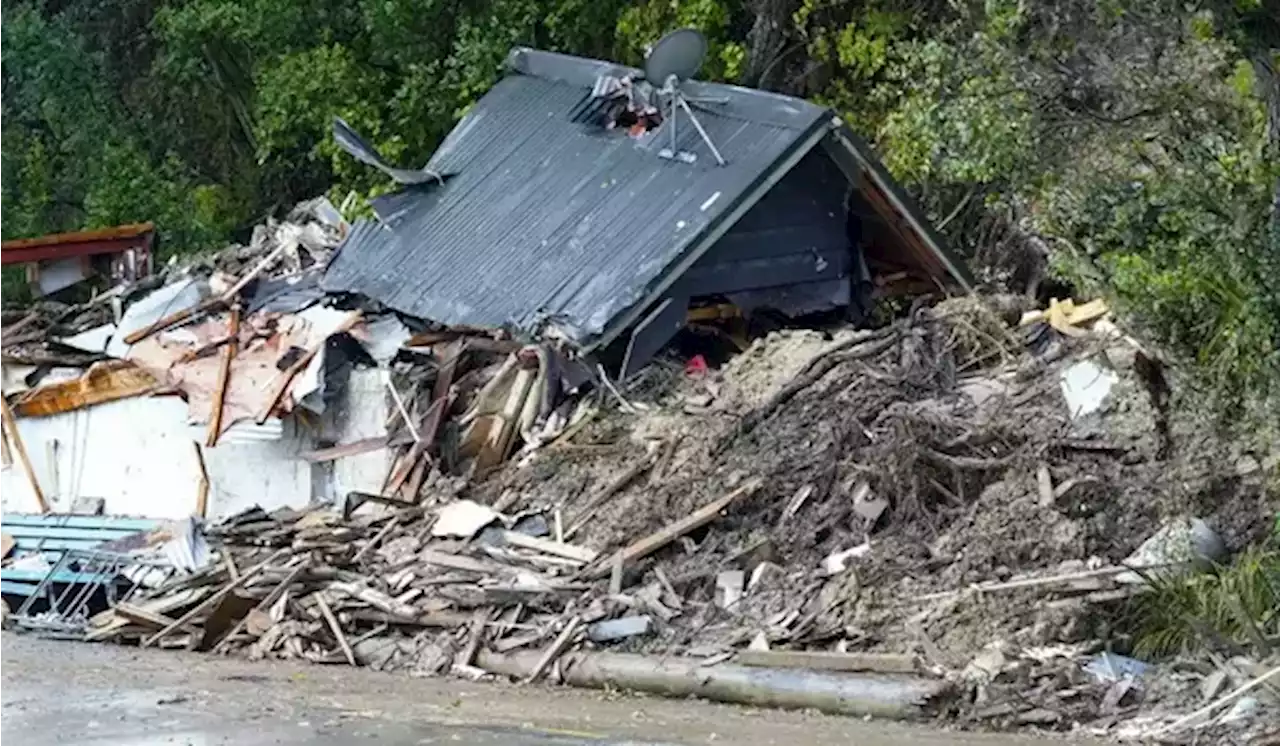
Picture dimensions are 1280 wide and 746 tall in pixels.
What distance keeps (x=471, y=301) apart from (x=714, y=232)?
8.61 feet

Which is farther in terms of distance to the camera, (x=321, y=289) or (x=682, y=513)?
(x=321, y=289)

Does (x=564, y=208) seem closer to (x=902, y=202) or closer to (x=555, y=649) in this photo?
→ (x=902, y=202)

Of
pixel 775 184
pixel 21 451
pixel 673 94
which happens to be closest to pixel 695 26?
pixel 673 94

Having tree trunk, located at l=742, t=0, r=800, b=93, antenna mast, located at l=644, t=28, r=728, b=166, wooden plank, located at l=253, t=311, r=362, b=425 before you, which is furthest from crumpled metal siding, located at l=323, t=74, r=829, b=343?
tree trunk, located at l=742, t=0, r=800, b=93

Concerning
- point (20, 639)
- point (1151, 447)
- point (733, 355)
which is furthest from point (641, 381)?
point (20, 639)

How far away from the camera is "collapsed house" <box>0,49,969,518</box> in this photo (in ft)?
58.7

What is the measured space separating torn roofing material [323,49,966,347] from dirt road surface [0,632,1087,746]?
14.9ft

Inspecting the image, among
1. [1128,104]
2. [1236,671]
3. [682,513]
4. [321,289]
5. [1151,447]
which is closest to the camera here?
[1236,671]

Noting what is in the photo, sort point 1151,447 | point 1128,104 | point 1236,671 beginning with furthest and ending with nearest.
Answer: point 1151,447 < point 1128,104 < point 1236,671

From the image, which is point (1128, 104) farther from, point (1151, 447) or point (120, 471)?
point (120, 471)

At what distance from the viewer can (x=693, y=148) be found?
760 inches

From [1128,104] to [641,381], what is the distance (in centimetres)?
604

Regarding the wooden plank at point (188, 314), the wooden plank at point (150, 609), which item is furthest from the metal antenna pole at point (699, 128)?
the wooden plank at point (150, 609)

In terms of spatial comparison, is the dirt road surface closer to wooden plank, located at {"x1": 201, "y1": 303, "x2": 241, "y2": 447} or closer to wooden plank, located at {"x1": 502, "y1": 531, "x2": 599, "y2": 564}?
wooden plank, located at {"x1": 502, "y1": 531, "x2": 599, "y2": 564}
